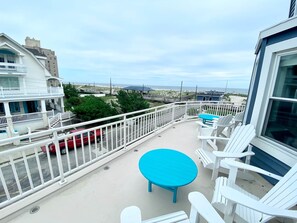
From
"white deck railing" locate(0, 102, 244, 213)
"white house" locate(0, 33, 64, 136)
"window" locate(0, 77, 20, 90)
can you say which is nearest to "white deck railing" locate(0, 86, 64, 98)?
"white house" locate(0, 33, 64, 136)

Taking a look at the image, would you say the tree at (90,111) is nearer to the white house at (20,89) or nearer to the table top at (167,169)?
the white house at (20,89)

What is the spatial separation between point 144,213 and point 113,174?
0.91m

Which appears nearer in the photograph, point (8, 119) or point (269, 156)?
point (269, 156)

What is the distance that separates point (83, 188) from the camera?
1964 millimetres

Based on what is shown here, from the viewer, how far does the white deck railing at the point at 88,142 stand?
1.64m

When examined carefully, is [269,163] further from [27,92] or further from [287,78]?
[27,92]

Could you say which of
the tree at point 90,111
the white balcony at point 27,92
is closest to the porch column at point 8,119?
the white balcony at point 27,92

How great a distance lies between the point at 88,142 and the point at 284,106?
335 cm

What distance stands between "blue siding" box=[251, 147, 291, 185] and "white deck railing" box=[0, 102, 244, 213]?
2.50 m

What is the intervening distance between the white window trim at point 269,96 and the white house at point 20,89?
45.1 feet

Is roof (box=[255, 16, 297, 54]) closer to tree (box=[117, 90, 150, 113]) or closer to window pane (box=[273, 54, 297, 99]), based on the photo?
window pane (box=[273, 54, 297, 99])

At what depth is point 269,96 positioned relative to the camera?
6.86 ft

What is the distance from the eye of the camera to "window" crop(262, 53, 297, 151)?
181cm

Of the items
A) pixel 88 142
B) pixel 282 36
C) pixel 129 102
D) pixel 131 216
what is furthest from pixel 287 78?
pixel 129 102
